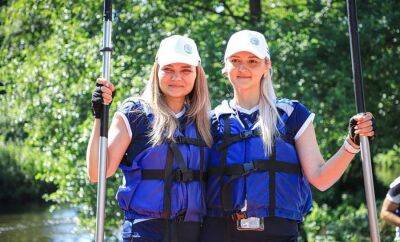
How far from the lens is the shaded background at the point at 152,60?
7.79 m

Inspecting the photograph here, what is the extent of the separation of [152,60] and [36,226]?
12246 mm

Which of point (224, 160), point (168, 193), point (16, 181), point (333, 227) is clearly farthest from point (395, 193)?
point (16, 181)

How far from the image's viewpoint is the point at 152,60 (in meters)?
7.72

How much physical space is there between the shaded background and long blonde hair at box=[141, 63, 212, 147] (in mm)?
3993

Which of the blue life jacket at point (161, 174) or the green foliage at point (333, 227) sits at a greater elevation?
the blue life jacket at point (161, 174)

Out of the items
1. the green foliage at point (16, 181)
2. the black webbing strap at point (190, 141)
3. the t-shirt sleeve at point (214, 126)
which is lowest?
the black webbing strap at point (190, 141)

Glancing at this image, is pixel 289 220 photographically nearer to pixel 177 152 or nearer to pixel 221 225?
pixel 221 225

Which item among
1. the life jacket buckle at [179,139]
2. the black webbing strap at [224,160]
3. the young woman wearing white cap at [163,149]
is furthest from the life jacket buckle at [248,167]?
the life jacket buckle at [179,139]

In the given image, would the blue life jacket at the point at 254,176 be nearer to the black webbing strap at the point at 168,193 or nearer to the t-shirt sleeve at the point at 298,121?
the t-shirt sleeve at the point at 298,121

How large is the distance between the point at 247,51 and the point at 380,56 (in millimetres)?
5761

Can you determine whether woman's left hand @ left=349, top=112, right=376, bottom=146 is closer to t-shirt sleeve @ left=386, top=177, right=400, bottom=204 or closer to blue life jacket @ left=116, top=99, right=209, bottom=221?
blue life jacket @ left=116, top=99, right=209, bottom=221

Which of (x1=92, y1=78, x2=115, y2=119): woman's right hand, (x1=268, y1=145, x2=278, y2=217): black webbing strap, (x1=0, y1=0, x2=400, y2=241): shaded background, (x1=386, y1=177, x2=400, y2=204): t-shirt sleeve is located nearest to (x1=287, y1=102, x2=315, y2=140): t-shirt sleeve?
(x1=268, y1=145, x2=278, y2=217): black webbing strap

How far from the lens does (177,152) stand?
3084 millimetres

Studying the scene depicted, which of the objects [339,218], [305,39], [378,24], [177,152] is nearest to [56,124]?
[305,39]
